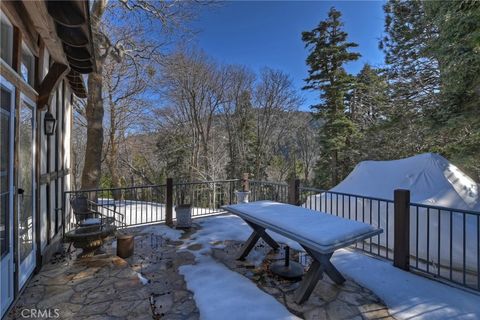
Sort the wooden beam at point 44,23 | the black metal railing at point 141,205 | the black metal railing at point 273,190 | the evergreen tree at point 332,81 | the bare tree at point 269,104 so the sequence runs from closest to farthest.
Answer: the wooden beam at point 44,23, the black metal railing at point 141,205, the black metal railing at point 273,190, the evergreen tree at point 332,81, the bare tree at point 269,104

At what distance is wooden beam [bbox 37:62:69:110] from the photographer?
11.6ft

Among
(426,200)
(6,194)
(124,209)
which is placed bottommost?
(124,209)

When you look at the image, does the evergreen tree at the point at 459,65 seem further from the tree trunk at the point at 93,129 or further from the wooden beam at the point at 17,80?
the tree trunk at the point at 93,129

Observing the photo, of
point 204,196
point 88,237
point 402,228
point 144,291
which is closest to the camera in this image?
point 144,291

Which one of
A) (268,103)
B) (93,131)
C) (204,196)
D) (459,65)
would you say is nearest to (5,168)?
(93,131)

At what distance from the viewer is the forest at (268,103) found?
5.52m

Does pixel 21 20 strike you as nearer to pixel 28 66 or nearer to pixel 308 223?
pixel 28 66

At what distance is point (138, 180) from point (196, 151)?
4791 millimetres

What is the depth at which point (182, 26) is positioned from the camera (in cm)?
751

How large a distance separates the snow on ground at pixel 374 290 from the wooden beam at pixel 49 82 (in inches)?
116

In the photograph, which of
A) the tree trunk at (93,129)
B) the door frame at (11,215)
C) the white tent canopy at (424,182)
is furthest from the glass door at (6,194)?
the white tent canopy at (424,182)

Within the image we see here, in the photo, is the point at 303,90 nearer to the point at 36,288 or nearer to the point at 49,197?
the point at 49,197

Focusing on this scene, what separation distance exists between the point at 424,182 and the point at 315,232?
4484 millimetres

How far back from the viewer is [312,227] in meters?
2.74
